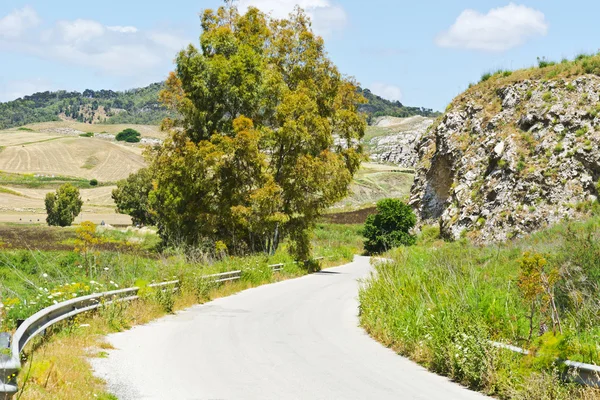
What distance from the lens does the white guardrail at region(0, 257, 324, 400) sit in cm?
574

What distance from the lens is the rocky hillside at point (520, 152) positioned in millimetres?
36969

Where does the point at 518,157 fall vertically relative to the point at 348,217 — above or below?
above

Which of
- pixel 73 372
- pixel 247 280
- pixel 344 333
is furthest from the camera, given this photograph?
pixel 247 280

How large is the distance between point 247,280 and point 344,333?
13.6 m

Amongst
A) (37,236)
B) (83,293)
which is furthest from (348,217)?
(83,293)

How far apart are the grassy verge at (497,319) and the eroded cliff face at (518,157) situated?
21641 millimetres

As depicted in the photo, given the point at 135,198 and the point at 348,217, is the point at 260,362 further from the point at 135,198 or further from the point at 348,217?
the point at 348,217

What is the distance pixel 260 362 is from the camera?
1124 cm

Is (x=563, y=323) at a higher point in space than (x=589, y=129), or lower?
lower

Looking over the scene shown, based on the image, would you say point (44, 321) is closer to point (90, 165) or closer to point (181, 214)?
point (181, 214)

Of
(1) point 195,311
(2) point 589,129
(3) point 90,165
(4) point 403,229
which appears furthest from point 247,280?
(3) point 90,165

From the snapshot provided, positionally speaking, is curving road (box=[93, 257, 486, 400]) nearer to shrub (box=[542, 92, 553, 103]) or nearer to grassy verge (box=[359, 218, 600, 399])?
grassy verge (box=[359, 218, 600, 399])

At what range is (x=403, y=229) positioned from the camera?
59812 mm

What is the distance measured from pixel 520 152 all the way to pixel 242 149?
18.0m
